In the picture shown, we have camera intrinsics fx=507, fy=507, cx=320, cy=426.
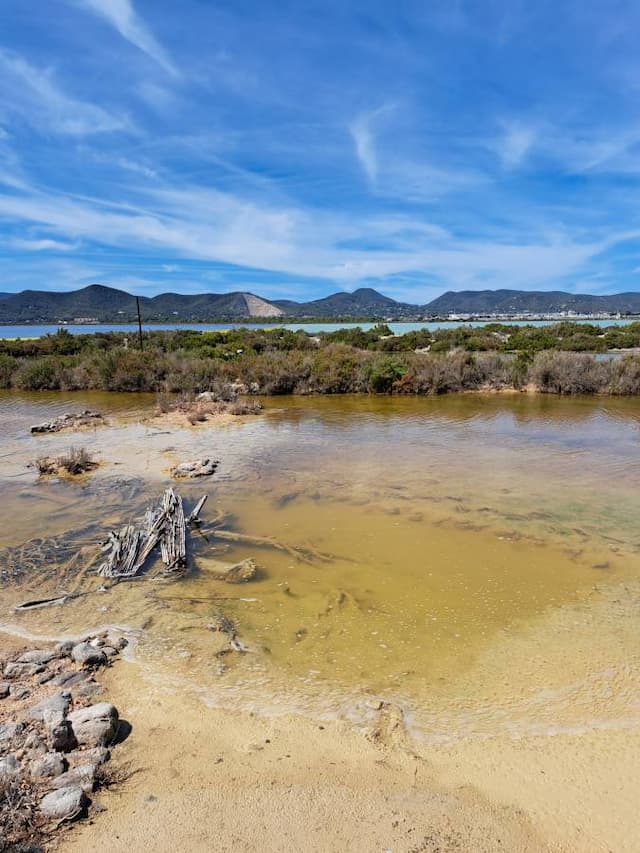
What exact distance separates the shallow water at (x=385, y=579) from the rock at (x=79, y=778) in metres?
1.00

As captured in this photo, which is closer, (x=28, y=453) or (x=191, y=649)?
(x=191, y=649)

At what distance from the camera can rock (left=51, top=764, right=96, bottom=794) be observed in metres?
3.08

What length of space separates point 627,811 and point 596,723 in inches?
31.1

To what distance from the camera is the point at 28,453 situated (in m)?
12.4

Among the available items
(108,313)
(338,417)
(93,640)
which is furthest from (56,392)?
(108,313)

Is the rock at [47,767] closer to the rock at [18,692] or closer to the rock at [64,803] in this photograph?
the rock at [64,803]

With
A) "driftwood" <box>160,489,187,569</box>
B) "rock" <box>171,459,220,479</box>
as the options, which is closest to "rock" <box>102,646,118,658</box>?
"driftwood" <box>160,489,187,569</box>

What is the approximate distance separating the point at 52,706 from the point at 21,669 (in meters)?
0.74

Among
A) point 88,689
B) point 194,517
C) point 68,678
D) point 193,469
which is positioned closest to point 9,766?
point 88,689

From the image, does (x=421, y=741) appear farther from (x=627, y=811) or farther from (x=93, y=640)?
(x=93, y=640)

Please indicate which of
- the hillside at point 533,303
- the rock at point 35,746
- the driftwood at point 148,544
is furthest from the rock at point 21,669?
the hillside at point 533,303

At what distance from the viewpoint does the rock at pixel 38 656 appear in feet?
14.5

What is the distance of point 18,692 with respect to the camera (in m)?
3.97

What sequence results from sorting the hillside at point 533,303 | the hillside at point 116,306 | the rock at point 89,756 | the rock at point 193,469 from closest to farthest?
the rock at point 89,756 → the rock at point 193,469 → the hillside at point 116,306 → the hillside at point 533,303
